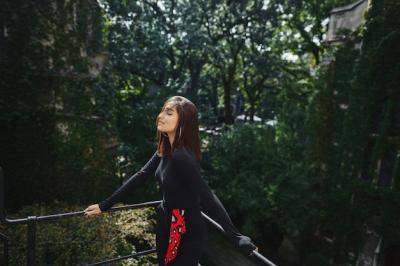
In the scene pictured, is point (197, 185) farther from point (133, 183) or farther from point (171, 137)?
point (133, 183)

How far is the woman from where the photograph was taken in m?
2.44

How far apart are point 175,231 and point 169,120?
0.89 metres

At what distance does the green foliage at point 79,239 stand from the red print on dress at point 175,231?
11.7 feet

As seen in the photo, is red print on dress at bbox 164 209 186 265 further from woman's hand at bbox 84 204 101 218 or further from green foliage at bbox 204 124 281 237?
green foliage at bbox 204 124 281 237

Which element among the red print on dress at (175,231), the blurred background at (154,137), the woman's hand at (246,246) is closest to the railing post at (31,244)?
the red print on dress at (175,231)

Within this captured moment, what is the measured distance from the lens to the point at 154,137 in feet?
40.0

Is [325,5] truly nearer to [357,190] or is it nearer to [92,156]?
[357,190]

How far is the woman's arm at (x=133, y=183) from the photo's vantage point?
9.59 ft

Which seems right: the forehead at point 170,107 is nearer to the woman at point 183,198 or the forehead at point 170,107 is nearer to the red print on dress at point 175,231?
the woman at point 183,198

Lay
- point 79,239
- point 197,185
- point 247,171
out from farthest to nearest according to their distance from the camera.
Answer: point 247,171 < point 79,239 < point 197,185

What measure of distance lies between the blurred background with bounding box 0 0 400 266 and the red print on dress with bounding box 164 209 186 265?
3.83 metres

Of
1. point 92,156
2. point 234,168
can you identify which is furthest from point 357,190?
point 92,156

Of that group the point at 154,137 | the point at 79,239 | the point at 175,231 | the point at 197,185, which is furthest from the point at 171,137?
the point at 154,137

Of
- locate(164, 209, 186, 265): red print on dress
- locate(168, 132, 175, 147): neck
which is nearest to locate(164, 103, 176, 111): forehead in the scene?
locate(168, 132, 175, 147): neck
